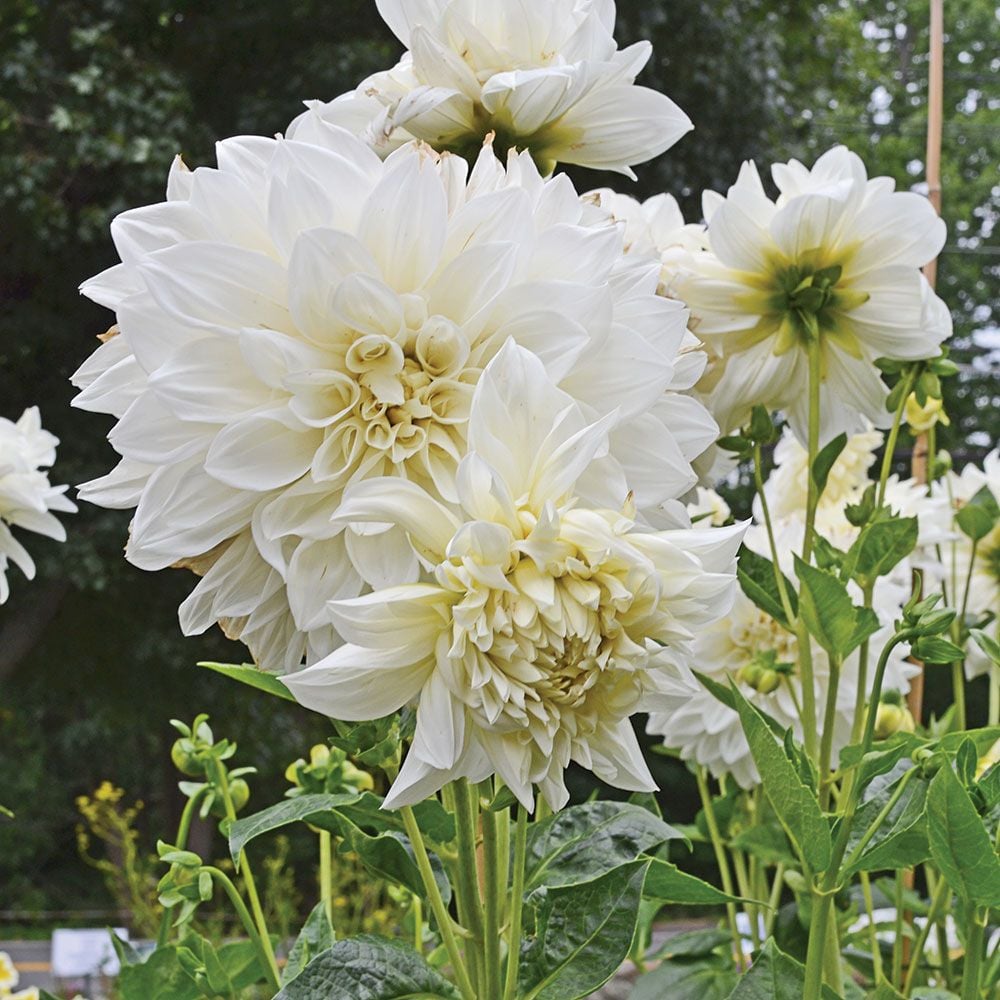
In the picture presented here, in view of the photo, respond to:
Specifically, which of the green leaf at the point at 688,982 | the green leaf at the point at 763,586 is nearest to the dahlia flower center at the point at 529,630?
the green leaf at the point at 763,586

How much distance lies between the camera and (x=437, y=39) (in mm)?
389

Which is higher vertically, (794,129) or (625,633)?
(794,129)

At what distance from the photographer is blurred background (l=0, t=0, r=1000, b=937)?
3.89m

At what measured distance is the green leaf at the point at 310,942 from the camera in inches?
18.1

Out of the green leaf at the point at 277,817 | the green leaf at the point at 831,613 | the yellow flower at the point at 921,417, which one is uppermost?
the yellow flower at the point at 921,417

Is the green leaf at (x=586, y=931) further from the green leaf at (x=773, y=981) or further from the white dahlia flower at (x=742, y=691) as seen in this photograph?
the white dahlia flower at (x=742, y=691)

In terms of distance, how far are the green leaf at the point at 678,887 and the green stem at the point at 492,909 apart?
0.19ft

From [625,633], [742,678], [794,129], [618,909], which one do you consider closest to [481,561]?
[625,633]

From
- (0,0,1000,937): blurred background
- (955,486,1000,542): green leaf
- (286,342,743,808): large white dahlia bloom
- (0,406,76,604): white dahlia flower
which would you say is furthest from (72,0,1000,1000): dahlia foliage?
(0,0,1000,937): blurred background

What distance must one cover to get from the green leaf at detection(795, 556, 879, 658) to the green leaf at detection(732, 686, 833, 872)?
0.08 m

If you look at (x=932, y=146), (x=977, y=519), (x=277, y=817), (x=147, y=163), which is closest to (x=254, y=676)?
(x=277, y=817)

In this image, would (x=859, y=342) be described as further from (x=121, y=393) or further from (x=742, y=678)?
(x=121, y=393)

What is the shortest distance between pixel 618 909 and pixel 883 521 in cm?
19

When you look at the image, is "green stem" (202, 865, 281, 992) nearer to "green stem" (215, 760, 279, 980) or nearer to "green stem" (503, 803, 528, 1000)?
"green stem" (215, 760, 279, 980)
